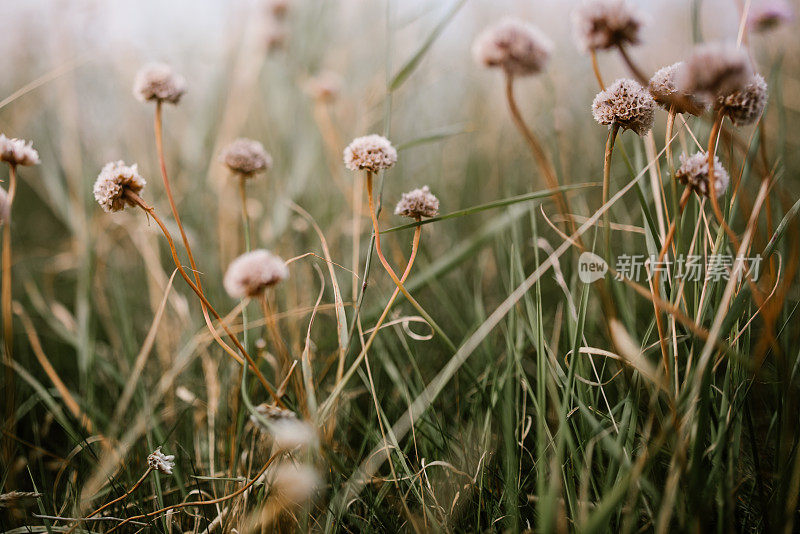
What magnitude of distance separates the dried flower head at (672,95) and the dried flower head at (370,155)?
28 centimetres

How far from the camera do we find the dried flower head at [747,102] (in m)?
0.47

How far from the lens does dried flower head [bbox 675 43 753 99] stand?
40cm

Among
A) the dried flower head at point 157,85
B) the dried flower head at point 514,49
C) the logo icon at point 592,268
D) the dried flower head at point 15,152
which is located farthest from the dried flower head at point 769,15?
the dried flower head at point 15,152

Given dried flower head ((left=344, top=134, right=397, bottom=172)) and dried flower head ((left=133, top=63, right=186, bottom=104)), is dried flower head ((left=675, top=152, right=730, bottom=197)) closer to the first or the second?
dried flower head ((left=344, top=134, right=397, bottom=172))

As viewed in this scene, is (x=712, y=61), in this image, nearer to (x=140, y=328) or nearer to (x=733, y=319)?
(x=733, y=319)

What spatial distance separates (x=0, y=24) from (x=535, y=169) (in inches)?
85.6

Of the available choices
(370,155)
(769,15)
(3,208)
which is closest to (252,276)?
(370,155)

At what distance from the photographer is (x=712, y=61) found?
41 centimetres

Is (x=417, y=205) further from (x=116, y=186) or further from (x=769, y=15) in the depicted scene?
(x=769, y=15)

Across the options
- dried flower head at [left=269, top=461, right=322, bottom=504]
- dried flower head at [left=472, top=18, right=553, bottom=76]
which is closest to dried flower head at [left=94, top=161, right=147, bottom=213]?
dried flower head at [left=269, top=461, right=322, bottom=504]

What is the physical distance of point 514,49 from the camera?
633 mm

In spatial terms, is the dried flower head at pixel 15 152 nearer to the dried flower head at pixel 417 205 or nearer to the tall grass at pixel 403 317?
the tall grass at pixel 403 317

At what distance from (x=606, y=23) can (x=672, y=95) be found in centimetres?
11

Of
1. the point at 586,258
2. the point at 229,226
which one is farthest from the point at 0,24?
the point at 586,258
